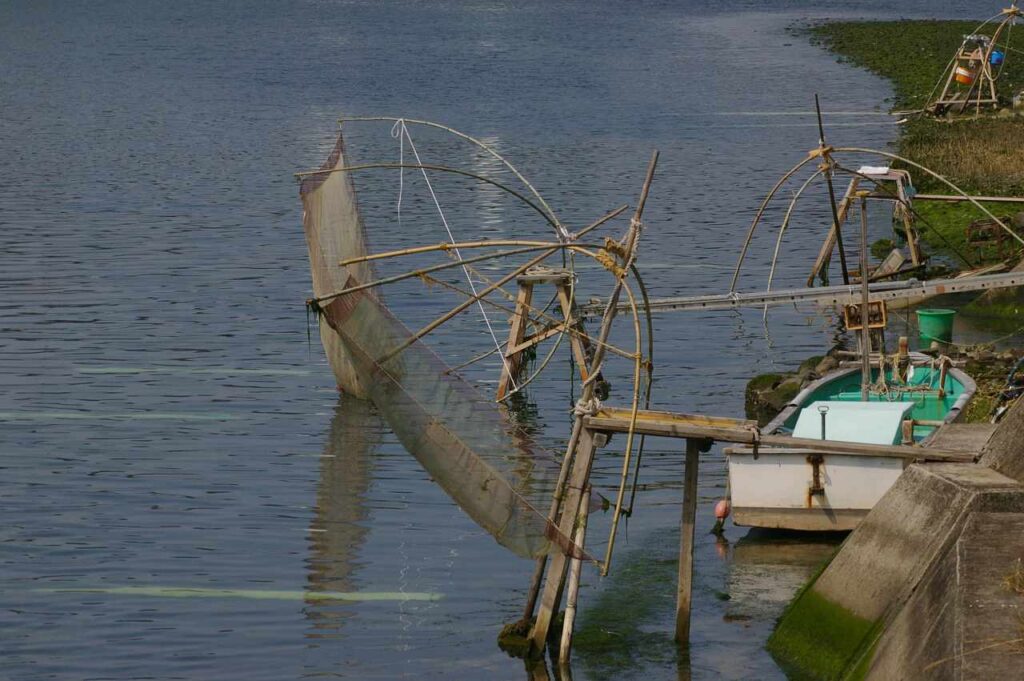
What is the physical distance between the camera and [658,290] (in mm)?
32562

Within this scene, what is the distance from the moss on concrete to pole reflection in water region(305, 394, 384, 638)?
4.50m

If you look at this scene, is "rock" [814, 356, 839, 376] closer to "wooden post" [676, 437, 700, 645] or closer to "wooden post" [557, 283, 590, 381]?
"wooden post" [557, 283, 590, 381]

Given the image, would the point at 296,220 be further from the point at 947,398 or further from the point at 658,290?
the point at 947,398

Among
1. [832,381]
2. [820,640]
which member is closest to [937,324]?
[832,381]

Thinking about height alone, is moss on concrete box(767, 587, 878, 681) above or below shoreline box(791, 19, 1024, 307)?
below

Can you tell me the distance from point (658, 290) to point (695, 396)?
805 centimetres

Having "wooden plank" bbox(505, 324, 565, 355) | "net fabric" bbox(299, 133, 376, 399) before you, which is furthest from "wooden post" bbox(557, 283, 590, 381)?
"net fabric" bbox(299, 133, 376, 399)

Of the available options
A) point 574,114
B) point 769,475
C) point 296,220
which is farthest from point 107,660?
point 574,114

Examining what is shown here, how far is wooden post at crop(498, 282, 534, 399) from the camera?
2153cm

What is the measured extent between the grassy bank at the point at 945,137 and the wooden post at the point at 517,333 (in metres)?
9.69

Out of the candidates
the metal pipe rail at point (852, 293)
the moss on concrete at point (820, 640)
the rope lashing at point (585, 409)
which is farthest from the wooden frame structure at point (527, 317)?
the moss on concrete at point (820, 640)

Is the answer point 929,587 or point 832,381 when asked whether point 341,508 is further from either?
point 929,587

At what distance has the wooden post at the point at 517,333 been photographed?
21531 millimetres

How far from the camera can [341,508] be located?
64.3 ft
